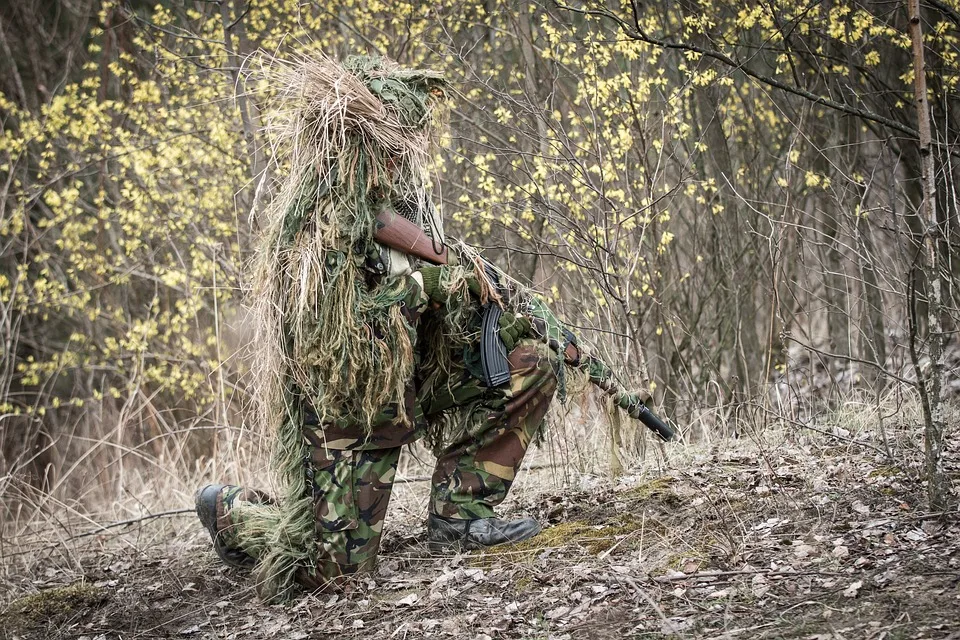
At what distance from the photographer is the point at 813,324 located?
912 cm

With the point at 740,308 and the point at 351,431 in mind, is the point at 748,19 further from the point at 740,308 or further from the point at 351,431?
the point at 351,431

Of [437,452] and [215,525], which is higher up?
[437,452]

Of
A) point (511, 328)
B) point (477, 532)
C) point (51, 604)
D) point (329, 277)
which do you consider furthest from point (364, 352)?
point (51, 604)

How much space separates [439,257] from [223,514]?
1.37 metres

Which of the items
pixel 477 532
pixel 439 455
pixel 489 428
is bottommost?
pixel 477 532

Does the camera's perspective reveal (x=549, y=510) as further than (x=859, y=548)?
Yes

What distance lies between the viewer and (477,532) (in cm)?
363

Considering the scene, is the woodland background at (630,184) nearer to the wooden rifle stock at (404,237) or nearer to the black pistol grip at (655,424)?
the black pistol grip at (655,424)

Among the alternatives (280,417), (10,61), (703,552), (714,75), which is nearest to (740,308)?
(714,75)

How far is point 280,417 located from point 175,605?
38.9 inches

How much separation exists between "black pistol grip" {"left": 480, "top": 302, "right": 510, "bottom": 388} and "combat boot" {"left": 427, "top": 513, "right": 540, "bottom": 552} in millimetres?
578

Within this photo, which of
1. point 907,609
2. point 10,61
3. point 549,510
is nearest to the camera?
point 907,609

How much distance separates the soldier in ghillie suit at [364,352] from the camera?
10.9 feet

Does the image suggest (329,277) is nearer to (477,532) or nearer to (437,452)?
(437,452)
